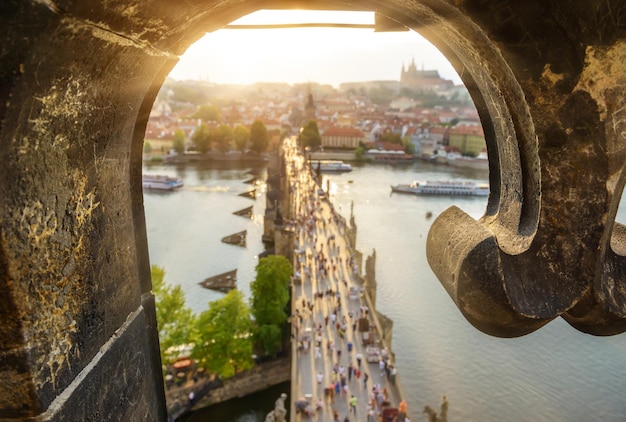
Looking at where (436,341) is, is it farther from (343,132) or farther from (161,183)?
(343,132)

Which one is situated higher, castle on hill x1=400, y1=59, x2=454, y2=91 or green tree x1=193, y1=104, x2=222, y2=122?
castle on hill x1=400, y1=59, x2=454, y2=91

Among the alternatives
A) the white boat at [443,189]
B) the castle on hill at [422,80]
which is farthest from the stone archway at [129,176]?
the castle on hill at [422,80]

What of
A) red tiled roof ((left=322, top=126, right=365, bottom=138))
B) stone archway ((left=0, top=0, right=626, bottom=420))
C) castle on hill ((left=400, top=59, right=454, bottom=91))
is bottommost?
stone archway ((left=0, top=0, right=626, bottom=420))

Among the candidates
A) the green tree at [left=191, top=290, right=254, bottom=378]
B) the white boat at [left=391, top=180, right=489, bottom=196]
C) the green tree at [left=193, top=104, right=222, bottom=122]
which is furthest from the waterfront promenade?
the green tree at [left=193, top=104, right=222, bottom=122]

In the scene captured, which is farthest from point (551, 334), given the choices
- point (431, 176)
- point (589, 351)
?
point (431, 176)

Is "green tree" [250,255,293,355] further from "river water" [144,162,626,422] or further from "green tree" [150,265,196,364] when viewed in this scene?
"river water" [144,162,626,422]

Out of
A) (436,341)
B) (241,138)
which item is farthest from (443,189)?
(241,138)

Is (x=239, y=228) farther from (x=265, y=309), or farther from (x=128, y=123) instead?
(x=128, y=123)
